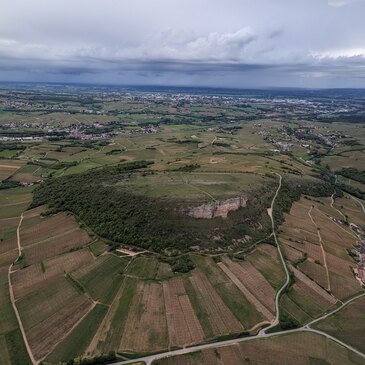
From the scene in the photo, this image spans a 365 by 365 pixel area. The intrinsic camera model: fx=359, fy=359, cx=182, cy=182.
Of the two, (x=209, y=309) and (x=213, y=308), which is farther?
(x=213, y=308)

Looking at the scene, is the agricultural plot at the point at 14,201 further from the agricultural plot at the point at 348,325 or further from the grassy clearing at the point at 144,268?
the agricultural plot at the point at 348,325

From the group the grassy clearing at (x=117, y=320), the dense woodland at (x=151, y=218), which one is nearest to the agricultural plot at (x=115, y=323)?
the grassy clearing at (x=117, y=320)

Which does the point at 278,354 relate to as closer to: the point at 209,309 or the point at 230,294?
the point at 209,309

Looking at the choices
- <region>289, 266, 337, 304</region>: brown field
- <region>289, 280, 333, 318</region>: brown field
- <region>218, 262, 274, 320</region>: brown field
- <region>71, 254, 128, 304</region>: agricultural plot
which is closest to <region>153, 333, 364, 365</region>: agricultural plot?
<region>218, 262, 274, 320</region>: brown field

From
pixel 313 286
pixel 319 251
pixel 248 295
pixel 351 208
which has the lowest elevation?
pixel 351 208

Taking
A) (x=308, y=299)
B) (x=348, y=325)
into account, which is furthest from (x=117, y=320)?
(x=348, y=325)

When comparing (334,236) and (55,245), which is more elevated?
(55,245)

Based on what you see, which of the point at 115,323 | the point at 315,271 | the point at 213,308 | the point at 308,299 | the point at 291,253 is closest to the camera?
the point at 115,323
